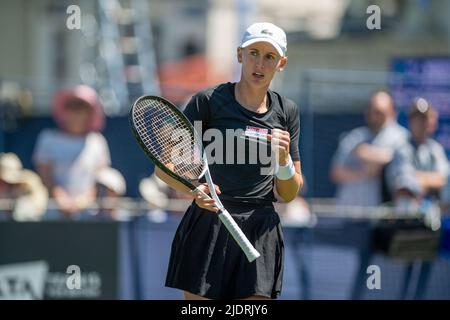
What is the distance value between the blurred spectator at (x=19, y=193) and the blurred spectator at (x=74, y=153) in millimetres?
95

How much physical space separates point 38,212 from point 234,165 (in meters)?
4.05

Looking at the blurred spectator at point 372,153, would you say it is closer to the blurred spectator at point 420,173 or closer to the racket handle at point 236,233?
the blurred spectator at point 420,173

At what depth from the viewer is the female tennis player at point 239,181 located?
5078 mm

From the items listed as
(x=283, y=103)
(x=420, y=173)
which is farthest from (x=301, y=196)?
(x=283, y=103)

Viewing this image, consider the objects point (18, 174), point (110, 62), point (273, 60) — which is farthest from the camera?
point (110, 62)

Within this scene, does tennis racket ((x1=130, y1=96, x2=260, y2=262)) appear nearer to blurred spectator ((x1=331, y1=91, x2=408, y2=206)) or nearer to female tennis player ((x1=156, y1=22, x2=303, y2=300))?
female tennis player ((x1=156, y1=22, x2=303, y2=300))

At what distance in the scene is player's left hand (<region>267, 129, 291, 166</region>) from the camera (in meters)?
4.96

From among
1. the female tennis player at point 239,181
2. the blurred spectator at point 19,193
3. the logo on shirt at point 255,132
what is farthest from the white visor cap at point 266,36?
the blurred spectator at point 19,193

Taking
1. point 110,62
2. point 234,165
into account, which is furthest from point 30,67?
point 234,165

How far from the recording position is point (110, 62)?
15547 mm

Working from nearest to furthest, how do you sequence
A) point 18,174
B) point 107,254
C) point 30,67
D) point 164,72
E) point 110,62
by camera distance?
point 107,254 < point 18,174 < point 110,62 < point 164,72 < point 30,67

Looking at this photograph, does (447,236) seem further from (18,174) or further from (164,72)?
(164,72)

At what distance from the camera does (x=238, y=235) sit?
16.1 ft

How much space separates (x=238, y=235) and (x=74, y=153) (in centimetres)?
435
